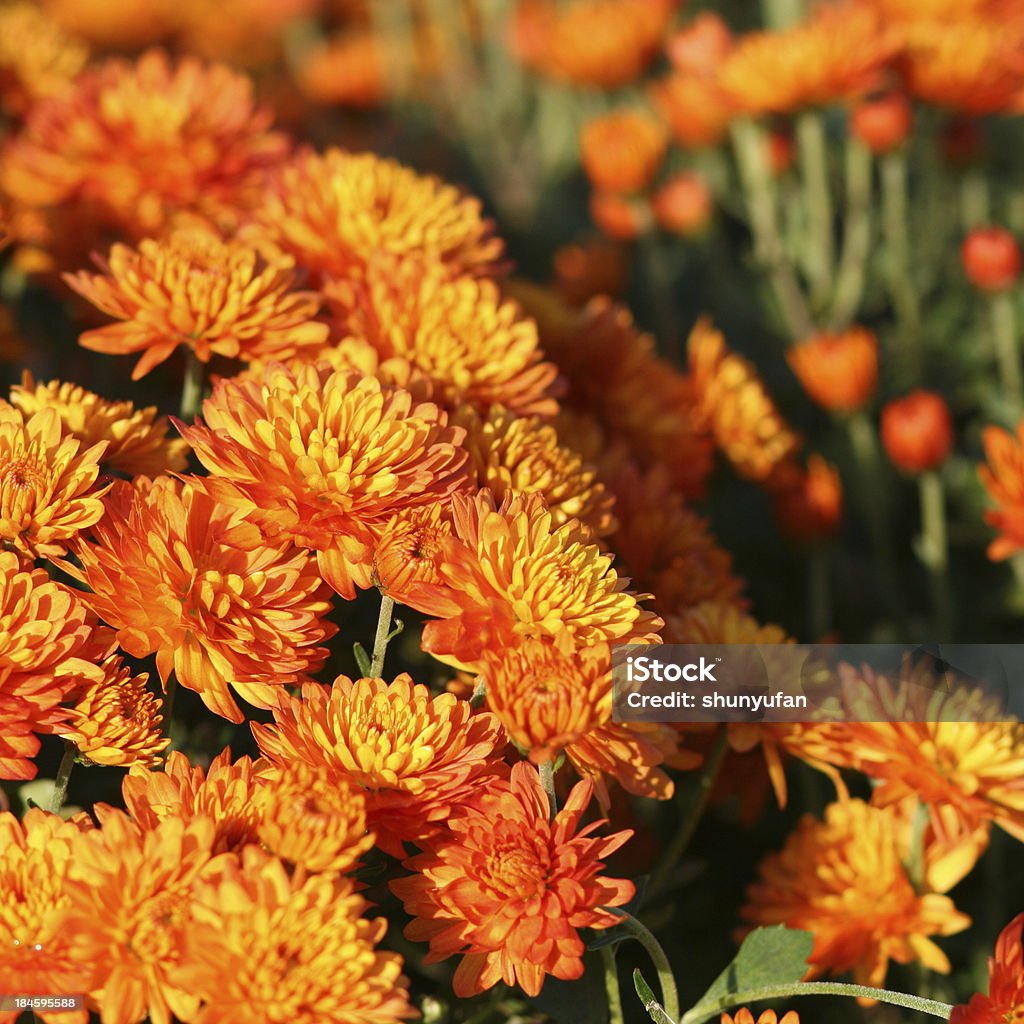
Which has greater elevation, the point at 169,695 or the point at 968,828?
the point at 169,695

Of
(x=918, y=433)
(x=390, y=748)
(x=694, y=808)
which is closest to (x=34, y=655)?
(x=390, y=748)

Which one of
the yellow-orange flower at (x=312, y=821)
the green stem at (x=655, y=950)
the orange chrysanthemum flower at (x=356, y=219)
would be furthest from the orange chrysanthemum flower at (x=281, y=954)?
the orange chrysanthemum flower at (x=356, y=219)

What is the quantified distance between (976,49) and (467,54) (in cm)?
176

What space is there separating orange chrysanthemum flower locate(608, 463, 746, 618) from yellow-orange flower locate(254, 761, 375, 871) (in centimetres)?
56

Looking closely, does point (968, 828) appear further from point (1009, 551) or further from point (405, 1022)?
point (405, 1022)

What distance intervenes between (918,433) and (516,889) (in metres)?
1.12

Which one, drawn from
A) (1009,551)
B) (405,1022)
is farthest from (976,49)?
(405,1022)

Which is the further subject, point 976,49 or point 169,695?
point 976,49

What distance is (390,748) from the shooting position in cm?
106

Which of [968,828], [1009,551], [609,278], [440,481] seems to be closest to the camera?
[440,481]

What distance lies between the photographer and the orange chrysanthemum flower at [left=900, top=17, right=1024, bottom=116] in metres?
2.17

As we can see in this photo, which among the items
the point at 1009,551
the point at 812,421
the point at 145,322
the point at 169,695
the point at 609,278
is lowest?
the point at 169,695

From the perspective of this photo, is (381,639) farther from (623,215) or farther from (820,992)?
(623,215)

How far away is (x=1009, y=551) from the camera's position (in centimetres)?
159
